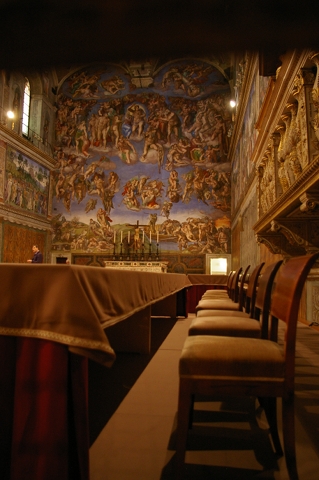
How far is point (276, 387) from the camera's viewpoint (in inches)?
62.9

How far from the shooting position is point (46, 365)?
132 cm

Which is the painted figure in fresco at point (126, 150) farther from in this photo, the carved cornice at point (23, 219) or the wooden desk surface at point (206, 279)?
the wooden desk surface at point (206, 279)

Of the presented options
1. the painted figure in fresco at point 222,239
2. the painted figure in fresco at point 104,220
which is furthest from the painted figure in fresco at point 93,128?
the painted figure in fresco at point 222,239

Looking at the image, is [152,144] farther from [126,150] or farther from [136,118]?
[136,118]

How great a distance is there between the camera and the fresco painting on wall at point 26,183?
15.5 metres

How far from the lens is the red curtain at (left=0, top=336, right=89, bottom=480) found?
127cm

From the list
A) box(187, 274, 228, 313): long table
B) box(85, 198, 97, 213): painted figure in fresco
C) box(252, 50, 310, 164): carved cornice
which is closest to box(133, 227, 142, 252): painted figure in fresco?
box(85, 198, 97, 213): painted figure in fresco

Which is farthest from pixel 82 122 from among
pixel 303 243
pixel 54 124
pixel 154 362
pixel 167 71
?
pixel 154 362

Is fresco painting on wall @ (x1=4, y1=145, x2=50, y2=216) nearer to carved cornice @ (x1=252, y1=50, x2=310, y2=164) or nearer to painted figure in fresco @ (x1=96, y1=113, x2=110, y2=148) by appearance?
painted figure in fresco @ (x1=96, y1=113, x2=110, y2=148)

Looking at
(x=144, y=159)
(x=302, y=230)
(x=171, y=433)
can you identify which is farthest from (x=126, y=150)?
(x=171, y=433)

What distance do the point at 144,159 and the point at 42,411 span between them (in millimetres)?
18731

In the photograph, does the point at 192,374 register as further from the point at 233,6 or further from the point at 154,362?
the point at 154,362

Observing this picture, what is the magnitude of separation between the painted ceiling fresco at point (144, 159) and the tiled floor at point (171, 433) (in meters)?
15.3

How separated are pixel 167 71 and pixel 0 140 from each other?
33.3ft
